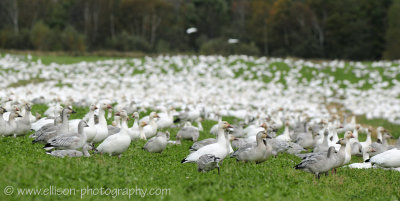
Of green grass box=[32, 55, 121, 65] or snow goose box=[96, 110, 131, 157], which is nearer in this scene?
snow goose box=[96, 110, 131, 157]

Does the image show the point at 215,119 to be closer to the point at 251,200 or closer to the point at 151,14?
the point at 251,200

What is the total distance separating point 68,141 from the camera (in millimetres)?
11977

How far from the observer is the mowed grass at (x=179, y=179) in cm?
877

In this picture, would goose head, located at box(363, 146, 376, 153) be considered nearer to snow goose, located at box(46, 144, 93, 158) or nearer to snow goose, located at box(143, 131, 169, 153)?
snow goose, located at box(143, 131, 169, 153)

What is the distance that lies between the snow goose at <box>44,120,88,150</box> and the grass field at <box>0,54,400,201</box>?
0.35 m

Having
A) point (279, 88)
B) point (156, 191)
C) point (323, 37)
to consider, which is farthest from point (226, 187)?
point (323, 37)

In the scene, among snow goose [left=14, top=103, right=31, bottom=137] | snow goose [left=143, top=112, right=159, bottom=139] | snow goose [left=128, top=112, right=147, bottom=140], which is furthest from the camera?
snow goose [left=143, top=112, right=159, bottom=139]

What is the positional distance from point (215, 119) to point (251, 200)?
17.6m

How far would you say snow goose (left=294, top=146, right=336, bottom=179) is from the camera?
11.6 m

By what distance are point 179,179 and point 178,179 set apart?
0.02 meters

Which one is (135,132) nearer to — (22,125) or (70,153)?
(22,125)

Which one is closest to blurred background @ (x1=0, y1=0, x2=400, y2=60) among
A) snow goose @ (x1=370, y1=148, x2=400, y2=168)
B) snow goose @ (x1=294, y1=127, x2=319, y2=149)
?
snow goose @ (x1=294, y1=127, x2=319, y2=149)

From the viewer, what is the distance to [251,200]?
866 cm

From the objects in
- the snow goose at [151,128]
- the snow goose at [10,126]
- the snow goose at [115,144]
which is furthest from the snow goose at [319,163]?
the snow goose at [10,126]
